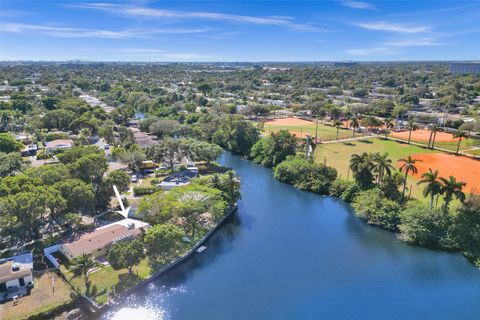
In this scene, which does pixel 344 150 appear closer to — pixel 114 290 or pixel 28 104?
pixel 114 290

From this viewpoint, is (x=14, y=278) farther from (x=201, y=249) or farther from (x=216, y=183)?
(x=216, y=183)

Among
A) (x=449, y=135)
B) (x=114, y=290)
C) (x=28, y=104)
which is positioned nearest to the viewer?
(x=114, y=290)

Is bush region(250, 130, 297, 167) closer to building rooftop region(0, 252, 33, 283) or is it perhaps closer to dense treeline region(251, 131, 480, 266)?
dense treeline region(251, 131, 480, 266)

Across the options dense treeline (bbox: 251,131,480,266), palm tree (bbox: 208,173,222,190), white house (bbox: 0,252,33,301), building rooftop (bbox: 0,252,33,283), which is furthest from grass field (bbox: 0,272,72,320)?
dense treeline (bbox: 251,131,480,266)

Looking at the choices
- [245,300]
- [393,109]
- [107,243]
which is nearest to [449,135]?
[393,109]

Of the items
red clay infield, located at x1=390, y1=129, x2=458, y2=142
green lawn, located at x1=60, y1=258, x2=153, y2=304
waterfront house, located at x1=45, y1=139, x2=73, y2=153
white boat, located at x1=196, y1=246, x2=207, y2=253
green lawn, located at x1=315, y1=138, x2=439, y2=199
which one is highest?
waterfront house, located at x1=45, y1=139, x2=73, y2=153
